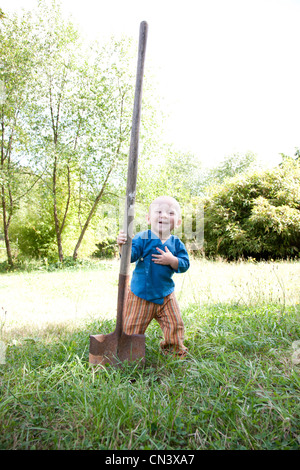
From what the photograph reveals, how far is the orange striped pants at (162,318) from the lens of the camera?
95.4 inches

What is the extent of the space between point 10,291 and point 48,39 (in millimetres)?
8307

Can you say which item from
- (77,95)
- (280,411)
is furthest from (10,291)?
(77,95)

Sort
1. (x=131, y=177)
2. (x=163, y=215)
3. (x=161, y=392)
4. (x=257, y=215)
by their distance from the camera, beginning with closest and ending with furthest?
(x=161, y=392) < (x=131, y=177) < (x=163, y=215) < (x=257, y=215)

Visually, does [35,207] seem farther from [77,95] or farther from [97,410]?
[97,410]

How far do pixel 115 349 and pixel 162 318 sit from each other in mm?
435

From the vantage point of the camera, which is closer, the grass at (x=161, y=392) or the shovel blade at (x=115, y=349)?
the grass at (x=161, y=392)

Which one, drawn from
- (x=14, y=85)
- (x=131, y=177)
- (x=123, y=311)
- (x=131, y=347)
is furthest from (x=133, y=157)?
(x=14, y=85)

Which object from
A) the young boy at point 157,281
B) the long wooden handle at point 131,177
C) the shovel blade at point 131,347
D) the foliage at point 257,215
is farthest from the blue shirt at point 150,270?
the foliage at point 257,215

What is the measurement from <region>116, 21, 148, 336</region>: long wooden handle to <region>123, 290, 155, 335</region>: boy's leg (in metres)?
0.12

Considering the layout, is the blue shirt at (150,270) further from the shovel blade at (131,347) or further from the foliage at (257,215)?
the foliage at (257,215)

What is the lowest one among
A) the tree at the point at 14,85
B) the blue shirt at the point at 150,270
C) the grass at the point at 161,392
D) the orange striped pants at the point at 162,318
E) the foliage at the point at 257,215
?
the grass at the point at 161,392

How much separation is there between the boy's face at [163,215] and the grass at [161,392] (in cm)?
96

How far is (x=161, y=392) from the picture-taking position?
1.86 meters

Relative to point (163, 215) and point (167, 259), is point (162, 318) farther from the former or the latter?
point (163, 215)
